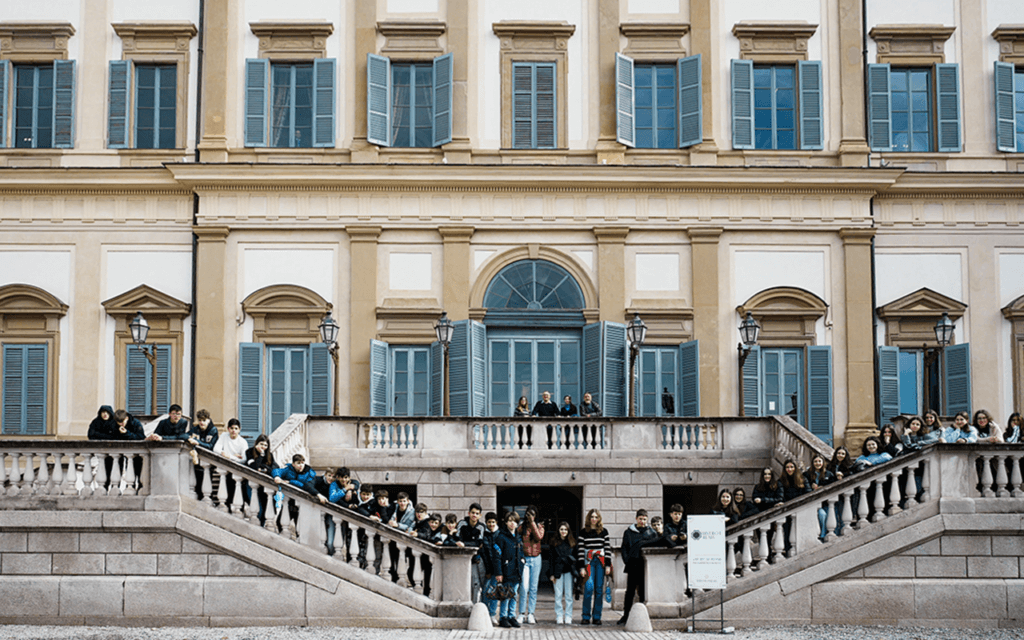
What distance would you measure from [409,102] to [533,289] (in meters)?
4.97

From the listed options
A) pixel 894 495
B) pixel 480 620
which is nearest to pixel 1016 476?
pixel 894 495

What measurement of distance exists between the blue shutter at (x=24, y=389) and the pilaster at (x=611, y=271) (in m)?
11.9

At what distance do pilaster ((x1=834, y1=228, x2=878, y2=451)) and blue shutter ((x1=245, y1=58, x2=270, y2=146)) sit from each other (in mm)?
12718

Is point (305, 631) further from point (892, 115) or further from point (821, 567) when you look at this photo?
point (892, 115)

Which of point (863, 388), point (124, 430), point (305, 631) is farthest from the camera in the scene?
point (863, 388)

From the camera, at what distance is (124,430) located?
18.2 m

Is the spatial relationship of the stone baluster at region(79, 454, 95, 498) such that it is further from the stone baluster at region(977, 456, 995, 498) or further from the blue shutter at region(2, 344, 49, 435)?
the stone baluster at region(977, 456, 995, 498)

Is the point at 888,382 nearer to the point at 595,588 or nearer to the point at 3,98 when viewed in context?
the point at 595,588

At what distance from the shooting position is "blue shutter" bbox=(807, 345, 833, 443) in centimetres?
2823

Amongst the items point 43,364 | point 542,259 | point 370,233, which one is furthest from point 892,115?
point 43,364

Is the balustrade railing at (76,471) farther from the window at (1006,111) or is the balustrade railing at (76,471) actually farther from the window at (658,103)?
the window at (1006,111)

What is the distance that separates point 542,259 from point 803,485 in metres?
11.2

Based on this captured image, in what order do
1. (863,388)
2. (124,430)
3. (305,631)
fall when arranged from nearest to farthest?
(305,631) < (124,430) < (863,388)

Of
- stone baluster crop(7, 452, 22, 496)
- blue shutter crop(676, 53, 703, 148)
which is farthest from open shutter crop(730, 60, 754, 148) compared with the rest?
stone baluster crop(7, 452, 22, 496)
